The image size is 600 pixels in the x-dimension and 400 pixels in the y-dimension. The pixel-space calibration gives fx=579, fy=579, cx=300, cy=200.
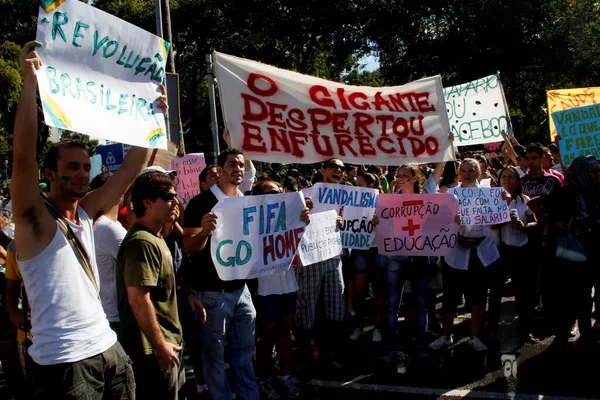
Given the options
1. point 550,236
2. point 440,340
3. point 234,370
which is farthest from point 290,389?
point 550,236

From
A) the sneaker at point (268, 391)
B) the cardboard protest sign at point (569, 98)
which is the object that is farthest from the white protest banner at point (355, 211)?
the cardboard protest sign at point (569, 98)

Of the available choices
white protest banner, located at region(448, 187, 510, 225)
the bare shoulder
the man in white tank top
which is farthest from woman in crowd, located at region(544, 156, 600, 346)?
the bare shoulder

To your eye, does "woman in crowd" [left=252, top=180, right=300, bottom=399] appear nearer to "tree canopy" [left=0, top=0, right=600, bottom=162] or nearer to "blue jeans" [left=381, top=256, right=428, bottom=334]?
"blue jeans" [left=381, top=256, right=428, bottom=334]

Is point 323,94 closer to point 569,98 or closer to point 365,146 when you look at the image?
point 365,146

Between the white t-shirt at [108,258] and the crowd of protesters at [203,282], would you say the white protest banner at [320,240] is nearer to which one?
the crowd of protesters at [203,282]

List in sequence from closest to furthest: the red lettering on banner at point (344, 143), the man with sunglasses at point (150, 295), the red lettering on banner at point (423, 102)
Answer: the man with sunglasses at point (150, 295), the red lettering on banner at point (344, 143), the red lettering on banner at point (423, 102)

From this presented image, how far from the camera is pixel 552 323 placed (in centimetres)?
660

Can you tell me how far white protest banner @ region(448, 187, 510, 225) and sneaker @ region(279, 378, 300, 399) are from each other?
7.87 ft

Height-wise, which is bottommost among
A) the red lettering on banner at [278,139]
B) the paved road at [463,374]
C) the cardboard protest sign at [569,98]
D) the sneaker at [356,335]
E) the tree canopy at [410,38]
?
the paved road at [463,374]

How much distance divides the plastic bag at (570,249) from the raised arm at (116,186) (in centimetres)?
442

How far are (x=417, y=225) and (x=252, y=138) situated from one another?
208 centimetres

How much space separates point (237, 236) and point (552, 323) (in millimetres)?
4264

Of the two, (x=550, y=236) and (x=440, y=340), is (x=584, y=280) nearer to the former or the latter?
(x=550, y=236)

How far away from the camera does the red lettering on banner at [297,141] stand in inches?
197
